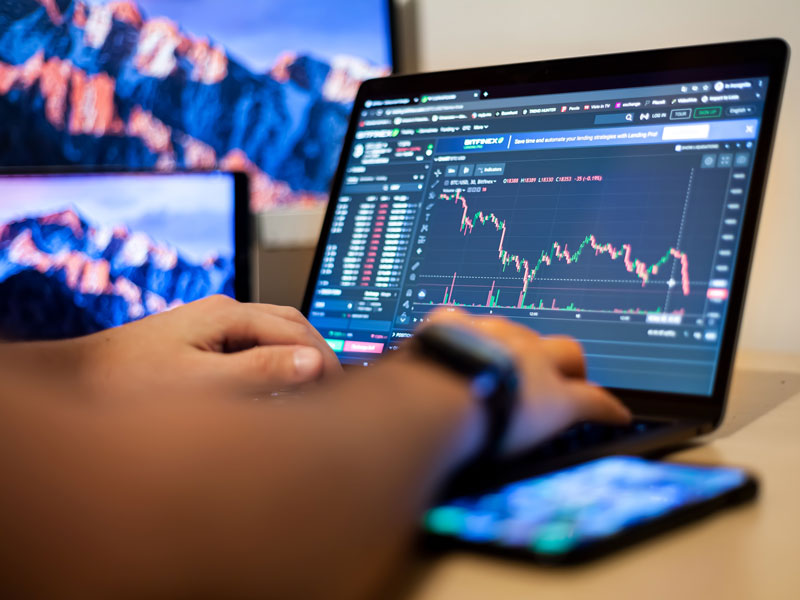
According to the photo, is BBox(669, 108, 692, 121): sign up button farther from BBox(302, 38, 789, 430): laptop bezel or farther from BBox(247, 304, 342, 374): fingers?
BBox(247, 304, 342, 374): fingers

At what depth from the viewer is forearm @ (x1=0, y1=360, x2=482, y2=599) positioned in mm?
251

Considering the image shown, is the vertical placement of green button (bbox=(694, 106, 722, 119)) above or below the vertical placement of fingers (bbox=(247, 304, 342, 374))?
above

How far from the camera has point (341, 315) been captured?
A: 76 centimetres

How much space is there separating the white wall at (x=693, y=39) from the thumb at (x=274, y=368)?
0.60 m

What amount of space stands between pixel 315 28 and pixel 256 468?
1.05 metres

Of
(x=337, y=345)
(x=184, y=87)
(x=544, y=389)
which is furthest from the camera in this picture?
(x=184, y=87)

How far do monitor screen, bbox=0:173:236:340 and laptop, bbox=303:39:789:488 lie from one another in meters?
0.22

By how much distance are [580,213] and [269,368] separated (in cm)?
32

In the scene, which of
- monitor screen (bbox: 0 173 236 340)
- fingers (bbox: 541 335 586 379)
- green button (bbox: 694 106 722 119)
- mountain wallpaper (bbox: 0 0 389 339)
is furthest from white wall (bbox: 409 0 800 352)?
fingers (bbox: 541 335 586 379)

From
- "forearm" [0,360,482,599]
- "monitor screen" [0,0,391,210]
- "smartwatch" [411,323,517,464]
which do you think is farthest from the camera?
"monitor screen" [0,0,391,210]

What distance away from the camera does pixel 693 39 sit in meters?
0.86

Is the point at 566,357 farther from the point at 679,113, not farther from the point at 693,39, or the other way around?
the point at 693,39

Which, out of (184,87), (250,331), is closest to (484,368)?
(250,331)

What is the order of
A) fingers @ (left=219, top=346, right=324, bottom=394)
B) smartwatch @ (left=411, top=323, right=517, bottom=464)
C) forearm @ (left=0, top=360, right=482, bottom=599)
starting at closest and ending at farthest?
forearm @ (left=0, top=360, right=482, bottom=599) < smartwatch @ (left=411, top=323, right=517, bottom=464) < fingers @ (left=219, top=346, right=324, bottom=394)
